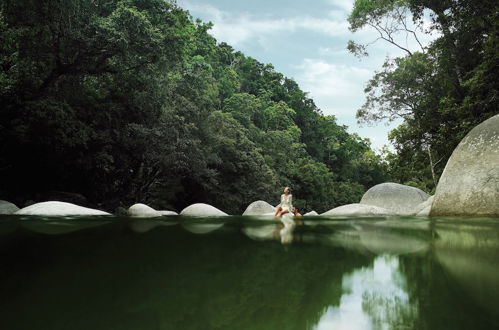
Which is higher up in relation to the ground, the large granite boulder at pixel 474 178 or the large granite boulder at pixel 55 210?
the large granite boulder at pixel 474 178

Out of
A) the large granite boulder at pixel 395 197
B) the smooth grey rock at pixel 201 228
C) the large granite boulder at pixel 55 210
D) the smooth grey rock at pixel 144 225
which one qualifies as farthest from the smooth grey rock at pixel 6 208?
the large granite boulder at pixel 395 197

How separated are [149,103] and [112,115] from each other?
1.75m

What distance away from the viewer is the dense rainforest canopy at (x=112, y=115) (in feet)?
34.4

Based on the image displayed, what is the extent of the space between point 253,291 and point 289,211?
6248mm

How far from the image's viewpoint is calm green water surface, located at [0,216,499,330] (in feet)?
3.10

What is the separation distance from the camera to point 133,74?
13.2 m

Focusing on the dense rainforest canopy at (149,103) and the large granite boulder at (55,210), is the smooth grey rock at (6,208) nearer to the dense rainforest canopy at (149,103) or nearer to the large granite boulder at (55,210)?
the large granite boulder at (55,210)

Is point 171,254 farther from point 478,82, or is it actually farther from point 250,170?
point 250,170

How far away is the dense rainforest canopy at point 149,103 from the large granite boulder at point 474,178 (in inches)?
179

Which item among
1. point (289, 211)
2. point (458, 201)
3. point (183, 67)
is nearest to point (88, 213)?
point (289, 211)

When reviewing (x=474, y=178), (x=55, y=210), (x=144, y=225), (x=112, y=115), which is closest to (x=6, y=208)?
(x=55, y=210)

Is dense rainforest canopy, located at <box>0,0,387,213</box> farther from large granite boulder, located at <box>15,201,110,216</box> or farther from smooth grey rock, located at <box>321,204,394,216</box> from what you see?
smooth grey rock, located at <box>321,204,394,216</box>

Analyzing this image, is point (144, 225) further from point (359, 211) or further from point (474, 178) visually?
point (359, 211)

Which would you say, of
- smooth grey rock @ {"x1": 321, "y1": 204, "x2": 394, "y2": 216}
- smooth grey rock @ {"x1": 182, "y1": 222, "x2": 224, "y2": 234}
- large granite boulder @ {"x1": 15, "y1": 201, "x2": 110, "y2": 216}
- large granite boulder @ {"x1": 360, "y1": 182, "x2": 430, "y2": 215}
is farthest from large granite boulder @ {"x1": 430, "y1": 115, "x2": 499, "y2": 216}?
large granite boulder @ {"x1": 360, "y1": 182, "x2": 430, "y2": 215}
